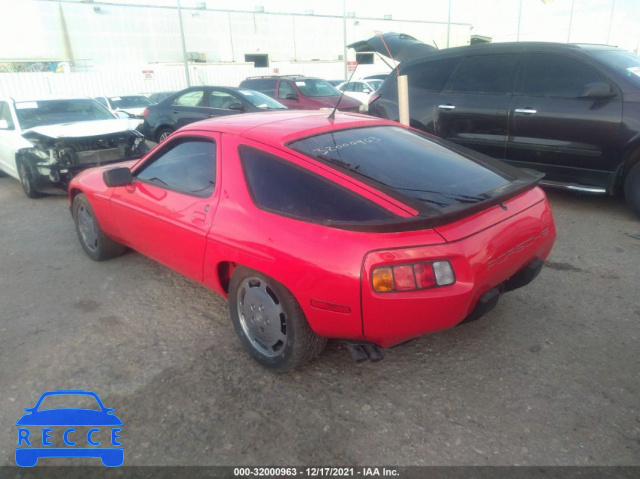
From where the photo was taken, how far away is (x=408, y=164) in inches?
113

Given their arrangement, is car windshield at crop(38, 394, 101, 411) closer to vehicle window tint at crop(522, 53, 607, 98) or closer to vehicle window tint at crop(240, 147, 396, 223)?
vehicle window tint at crop(240, 147, 396, 223)

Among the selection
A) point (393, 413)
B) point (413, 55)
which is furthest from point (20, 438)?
point (413, 55)

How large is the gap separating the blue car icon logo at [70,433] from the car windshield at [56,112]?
601 centimetres

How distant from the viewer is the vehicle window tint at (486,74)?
5.81 meters

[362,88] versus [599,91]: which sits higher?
[599,91]

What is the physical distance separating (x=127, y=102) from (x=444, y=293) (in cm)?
1845

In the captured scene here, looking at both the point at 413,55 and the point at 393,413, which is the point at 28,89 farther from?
the point at 393,413

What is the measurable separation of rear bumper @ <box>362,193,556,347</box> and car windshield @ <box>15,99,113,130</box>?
22.8 feet

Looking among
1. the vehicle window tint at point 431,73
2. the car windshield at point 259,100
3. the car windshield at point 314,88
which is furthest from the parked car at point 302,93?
the vehicle window tint at point 431,73

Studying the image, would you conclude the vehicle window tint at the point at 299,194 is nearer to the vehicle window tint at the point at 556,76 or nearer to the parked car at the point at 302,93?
the vehicle window tint at the point at 556,76

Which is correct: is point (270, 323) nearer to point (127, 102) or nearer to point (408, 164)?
Answer: point (408, 164)

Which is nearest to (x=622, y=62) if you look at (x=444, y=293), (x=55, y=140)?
(x=444, y=293)

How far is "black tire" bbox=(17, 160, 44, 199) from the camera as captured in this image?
22.4 feet

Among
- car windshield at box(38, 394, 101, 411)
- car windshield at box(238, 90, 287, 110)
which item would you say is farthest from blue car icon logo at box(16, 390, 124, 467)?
car windshield at box(238, 90, 287, 110)
